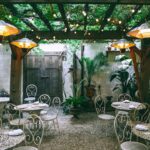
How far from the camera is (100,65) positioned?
9.06 m

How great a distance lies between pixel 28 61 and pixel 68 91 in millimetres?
1907

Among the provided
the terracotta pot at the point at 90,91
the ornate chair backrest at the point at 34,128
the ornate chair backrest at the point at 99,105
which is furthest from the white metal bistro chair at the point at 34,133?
the terracotta pot at the point at 90,91

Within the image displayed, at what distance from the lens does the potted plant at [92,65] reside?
8992 millimetres

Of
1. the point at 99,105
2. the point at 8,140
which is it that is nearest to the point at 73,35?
the point at 99,105

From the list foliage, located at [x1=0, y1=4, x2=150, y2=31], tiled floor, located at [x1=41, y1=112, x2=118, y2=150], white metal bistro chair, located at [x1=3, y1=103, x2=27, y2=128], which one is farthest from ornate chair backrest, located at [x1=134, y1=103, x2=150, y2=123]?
white metal bistro chair, located at [x1=3, y1=103, x2=27, y2=128]

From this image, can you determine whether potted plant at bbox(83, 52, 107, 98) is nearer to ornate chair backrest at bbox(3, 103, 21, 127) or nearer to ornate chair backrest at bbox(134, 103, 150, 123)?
ornate chair backrest at bbox(134, 103, 150, 123)

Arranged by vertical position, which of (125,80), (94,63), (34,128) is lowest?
(34,128)

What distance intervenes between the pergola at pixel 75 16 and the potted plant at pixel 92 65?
5.34 feet

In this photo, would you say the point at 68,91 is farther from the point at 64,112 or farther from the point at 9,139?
the point at 9,139

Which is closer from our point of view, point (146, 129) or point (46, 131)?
point (146, 129)

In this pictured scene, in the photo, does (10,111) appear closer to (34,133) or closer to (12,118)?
(12,118)

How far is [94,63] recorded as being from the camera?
29.7ft

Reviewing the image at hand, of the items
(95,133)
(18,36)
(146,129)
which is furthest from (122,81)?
(146,129)

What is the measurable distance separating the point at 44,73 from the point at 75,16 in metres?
4.09
